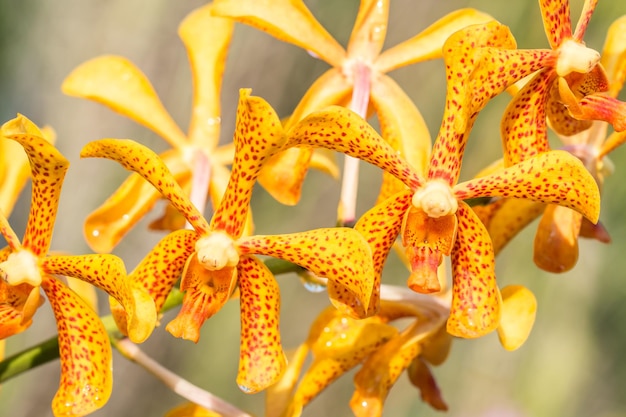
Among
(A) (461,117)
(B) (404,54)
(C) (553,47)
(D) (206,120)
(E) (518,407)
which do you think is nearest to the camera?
(A) (461,117)

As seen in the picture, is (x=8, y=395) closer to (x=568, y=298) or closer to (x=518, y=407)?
(x=518, y=407)

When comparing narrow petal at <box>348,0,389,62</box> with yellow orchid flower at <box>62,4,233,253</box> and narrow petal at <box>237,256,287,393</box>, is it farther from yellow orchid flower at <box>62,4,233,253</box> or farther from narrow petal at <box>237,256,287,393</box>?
→ narrow petal at <box>237,256,287,393</box>

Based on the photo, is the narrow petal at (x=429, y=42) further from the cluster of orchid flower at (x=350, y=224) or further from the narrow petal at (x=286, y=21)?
the narrow petal at (x=286, y=21)

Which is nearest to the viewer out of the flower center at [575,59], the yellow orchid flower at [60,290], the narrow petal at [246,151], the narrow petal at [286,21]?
the narrow petal at [246,151]

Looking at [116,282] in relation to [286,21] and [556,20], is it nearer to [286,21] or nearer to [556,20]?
[286,21]

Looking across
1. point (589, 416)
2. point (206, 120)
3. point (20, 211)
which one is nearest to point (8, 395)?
point (20, 211)

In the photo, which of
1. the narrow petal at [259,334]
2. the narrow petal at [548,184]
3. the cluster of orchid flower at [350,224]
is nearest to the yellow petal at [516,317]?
the cluster of orchid flower at [350,224]
